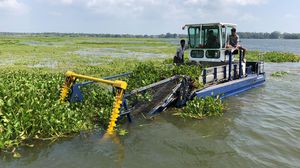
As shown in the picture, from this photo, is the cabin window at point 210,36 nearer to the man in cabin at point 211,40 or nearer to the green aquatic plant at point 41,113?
the man in cabin at point 211,40

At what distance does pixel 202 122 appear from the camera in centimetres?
973

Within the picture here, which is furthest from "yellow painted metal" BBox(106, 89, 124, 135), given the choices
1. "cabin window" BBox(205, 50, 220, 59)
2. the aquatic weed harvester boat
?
"cabin window" BBox(205, 50, 220, 59)

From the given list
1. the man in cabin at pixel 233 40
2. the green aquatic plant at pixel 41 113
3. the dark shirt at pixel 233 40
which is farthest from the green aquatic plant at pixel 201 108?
the dark shirt at pixel 233 40

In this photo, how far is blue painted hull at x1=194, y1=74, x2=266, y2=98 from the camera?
11.2 metres

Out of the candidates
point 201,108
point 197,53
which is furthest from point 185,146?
point 197,53

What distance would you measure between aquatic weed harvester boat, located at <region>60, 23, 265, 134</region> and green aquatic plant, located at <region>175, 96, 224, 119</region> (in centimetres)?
49

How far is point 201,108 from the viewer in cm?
1016

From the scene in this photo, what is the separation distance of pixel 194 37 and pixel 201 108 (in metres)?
5.12

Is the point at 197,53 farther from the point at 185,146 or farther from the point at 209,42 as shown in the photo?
the point at 185,146

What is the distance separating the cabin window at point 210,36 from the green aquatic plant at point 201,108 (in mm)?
4133

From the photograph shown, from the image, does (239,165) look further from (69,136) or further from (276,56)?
(276,56)

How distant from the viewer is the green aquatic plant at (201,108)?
33.1 feet

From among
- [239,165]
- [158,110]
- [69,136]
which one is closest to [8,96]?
[69,136]

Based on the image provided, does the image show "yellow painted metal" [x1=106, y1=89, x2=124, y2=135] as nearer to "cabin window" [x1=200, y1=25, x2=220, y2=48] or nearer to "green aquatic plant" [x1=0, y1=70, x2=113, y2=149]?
"green aquatic plant" [x1=0, y1=70, x2=113, y2=149]
